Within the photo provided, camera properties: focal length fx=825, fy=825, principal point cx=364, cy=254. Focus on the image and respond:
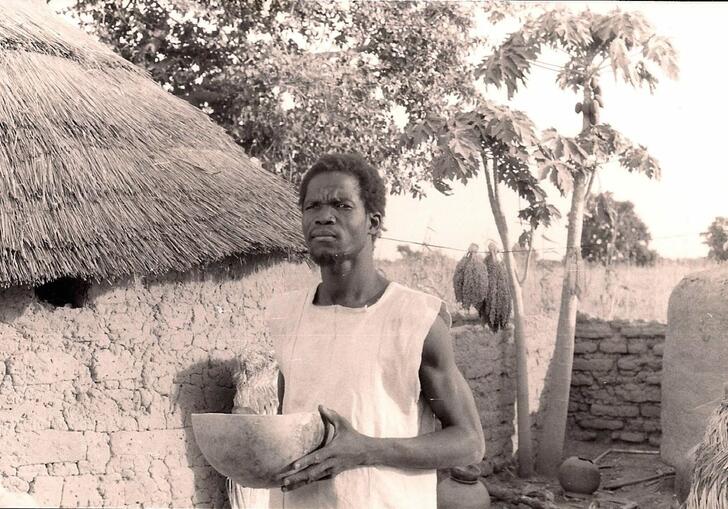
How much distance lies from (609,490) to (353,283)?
6723mm

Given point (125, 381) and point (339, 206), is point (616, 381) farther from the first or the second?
point (339, 206)

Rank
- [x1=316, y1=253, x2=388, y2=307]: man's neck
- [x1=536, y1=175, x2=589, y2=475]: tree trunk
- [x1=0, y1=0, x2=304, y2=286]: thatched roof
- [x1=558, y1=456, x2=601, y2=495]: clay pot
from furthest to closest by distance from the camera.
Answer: [x1=536, y1=175, x2=589, y2=475]: tree trunk, [x1=558, y1=456, x2=601, y2=495]: clay pot, [x1=0, y1=0, x2=304, y2=286]: thatched roof, [x1=316, y1=253, x2=388, y2=307]: man's neck

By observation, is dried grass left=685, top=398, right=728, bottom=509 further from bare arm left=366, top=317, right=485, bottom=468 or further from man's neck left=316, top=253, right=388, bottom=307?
man's neck left=316, top=253, right=388, bottom=307

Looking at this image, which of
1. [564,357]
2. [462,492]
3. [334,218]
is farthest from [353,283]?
[564,357]

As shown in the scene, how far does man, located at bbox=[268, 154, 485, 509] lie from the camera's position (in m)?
1.55

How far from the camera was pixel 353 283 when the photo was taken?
1700 millimetres

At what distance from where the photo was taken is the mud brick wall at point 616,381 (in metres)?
8.95

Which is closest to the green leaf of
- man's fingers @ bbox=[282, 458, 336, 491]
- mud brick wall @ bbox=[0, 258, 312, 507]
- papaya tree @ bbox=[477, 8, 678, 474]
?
papaya tree @ bbox=[477, 8, 678, 474]

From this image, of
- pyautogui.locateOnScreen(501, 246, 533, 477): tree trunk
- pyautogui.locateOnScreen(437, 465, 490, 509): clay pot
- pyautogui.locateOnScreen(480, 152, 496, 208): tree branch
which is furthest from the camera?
pyautogui.locateOnScreen(501, 246, 533, 477): tree trunk

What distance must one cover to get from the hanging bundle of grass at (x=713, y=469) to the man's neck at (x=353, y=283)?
214 centimetres

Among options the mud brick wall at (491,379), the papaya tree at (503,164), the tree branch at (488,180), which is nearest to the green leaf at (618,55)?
the papaya tree at (503,164)

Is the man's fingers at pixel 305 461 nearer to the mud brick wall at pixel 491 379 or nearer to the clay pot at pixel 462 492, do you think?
the clay pot at pixel 462 492

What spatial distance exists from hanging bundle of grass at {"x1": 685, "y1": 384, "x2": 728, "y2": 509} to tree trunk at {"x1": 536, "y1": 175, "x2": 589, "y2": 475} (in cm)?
470

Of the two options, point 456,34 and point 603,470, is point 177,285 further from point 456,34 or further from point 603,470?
point 456,34
